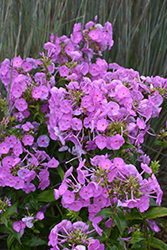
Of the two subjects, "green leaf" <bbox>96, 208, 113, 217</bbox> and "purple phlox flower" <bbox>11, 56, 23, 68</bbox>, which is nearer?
"green leaf" <bbox>96, 208, 113, 217</bbox>

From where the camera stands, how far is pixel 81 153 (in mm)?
1741

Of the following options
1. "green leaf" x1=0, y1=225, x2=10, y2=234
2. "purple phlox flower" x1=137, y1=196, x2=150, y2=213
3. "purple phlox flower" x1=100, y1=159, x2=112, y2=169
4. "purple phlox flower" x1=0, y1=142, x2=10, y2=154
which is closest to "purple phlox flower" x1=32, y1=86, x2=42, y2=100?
"purple phlox flower" x1=0, y1=142, x2=10, y2=154

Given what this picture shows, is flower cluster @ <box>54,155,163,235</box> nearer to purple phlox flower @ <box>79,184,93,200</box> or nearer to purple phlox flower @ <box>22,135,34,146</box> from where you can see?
purple phlox flower @ <box>79,184,93,200</box>

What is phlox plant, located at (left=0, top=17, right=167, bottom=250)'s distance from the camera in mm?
1396

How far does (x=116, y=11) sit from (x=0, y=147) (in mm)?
1663

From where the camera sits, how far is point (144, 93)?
1.96 meters

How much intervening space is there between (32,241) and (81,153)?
0.63m

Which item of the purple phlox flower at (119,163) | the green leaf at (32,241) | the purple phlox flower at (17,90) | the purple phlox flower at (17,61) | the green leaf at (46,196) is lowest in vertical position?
the green leaf at (32,241)

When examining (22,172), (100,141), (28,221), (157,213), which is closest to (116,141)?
(100,141)

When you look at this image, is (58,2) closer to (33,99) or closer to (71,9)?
(71,9)

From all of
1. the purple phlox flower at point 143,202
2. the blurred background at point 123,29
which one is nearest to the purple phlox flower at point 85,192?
the purple phlox flower at point 143,202

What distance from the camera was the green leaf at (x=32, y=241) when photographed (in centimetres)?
182

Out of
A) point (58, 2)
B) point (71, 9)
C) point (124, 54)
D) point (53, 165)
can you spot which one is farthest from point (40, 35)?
point (53, 165)

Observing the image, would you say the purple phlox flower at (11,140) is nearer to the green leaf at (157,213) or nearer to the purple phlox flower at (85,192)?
the purple phlox flower at (85,192)
